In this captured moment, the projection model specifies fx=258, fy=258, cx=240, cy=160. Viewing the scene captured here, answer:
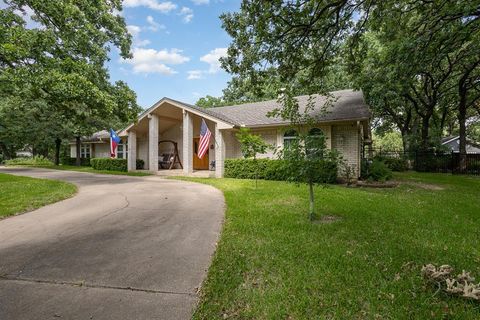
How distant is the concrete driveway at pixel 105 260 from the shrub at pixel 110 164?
12966 millimetres

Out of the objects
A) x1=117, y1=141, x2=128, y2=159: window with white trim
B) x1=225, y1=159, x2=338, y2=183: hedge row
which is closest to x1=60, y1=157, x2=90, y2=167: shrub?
x1=117, y1=141, x2=128, y2=159: window with white trim

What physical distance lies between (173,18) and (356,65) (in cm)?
734

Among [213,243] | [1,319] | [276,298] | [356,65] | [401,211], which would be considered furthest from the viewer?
[356,65]

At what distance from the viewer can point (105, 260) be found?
3814mm

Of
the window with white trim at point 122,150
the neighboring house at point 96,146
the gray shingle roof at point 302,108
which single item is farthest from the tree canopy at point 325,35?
the neighboring house at point 96,146

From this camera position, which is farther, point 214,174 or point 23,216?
point 214,174

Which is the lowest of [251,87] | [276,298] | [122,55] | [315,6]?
[276,298]

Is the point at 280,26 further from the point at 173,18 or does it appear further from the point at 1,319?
the point at 1,319

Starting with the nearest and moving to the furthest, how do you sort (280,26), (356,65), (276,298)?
(276,298), (280,26), (356,65)

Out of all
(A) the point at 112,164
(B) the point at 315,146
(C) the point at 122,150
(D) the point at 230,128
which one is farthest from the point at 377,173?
(C) the point at 122,150

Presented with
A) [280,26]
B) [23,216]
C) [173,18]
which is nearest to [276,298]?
[23,216]

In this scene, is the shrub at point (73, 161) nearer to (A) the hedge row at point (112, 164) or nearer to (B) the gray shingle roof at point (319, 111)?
(A) the hedge row at point (112, 164)

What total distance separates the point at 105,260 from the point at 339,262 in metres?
3.40

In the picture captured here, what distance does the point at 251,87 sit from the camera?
29.5 ft
